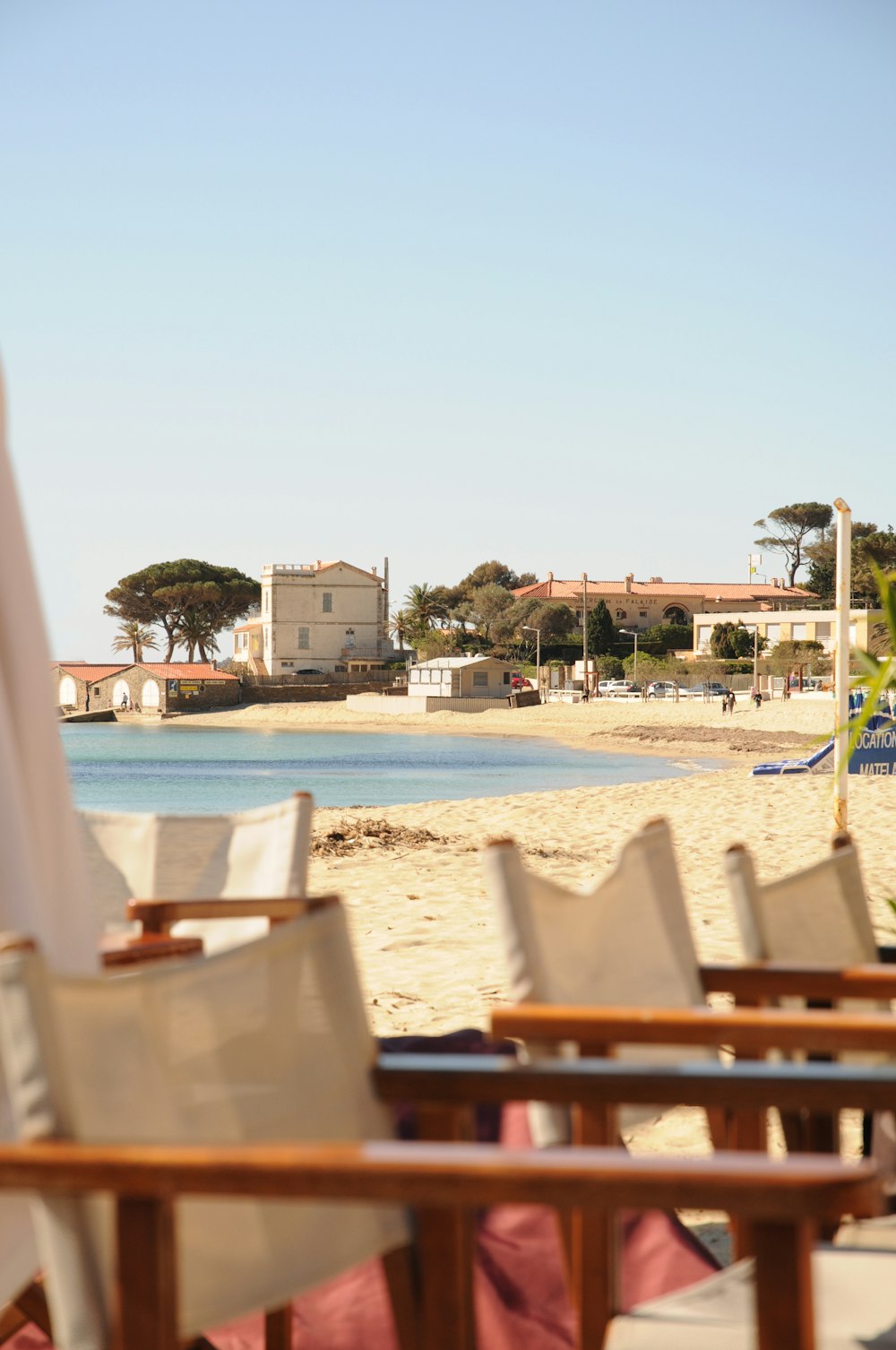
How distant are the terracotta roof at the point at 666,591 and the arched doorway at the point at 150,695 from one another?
2261 cm

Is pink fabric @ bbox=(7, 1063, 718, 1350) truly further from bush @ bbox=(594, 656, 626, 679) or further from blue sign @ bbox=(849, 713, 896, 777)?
bush @ bbox=(594, 656, 626, 679)

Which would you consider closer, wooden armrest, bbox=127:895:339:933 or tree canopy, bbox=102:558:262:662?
wooden armrest, bbox=127:895:339:933

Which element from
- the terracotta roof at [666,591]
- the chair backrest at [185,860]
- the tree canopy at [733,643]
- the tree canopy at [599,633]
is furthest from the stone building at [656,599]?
the chair backrest at [185,860]

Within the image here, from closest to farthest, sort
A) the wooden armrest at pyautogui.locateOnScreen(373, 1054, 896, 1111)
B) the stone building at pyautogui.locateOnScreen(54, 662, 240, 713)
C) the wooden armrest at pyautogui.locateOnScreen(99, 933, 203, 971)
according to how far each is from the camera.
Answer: the wooden armrest at pyautogui.locateOnScreen(373, 1054, 896, 1111)
the wooden armrest at pyautogui.locateOnScreen(99, 933, 203, 971)
the stone building at pyautogui.locateOnScreen(54, 662, 240, 713)

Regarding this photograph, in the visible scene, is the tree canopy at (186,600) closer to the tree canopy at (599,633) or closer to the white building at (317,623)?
the white building at (317,623)

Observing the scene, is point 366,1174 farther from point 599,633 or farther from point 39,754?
point 599,633

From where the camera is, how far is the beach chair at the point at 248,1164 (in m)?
0.98

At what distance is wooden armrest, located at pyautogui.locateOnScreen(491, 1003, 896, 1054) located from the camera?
58.5 inches

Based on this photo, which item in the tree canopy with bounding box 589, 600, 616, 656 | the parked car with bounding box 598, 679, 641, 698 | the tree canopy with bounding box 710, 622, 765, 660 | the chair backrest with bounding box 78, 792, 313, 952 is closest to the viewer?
the chair backrest with bounding box 78, 792, 313, 952

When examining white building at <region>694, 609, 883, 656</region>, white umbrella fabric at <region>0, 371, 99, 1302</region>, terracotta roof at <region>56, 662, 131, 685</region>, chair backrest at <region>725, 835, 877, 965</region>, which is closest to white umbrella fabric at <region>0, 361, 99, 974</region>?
white umbrella fabric at <region>0, 371, 99, 1302</region>

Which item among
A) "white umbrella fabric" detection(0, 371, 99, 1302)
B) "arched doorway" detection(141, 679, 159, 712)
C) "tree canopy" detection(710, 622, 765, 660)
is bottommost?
"arched doorway" detection(141, 679, 159, 712)

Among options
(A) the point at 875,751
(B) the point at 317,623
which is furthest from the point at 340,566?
(A) the point at 875,751

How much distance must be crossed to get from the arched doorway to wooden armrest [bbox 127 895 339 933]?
6918 cm

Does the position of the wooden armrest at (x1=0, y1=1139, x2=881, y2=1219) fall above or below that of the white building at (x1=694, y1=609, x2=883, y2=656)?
below
